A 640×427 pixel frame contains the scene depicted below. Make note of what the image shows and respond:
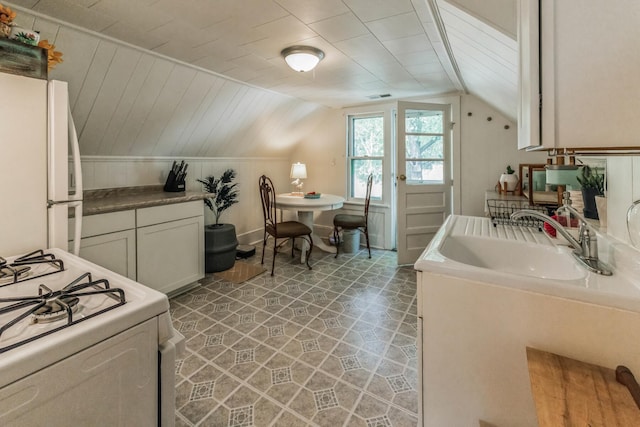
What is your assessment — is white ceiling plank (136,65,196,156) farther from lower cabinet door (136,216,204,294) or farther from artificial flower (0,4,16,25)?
artificial flower (0,4,16,25)

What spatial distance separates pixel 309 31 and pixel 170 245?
6.68ft

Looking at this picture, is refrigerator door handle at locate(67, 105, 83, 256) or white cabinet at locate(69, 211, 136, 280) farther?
white cabinet at locate(69, 211, 136, 280)

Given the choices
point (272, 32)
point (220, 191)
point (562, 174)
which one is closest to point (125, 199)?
point (220, 191)

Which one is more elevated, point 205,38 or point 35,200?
→ point 205,38

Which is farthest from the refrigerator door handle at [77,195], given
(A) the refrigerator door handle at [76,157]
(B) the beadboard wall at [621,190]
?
(B) the beadboard wall at [621,190]

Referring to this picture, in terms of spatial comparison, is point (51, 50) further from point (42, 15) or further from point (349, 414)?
point (349, 414)

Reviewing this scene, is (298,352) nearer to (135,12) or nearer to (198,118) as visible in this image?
(135,12)

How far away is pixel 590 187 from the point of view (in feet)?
4.50

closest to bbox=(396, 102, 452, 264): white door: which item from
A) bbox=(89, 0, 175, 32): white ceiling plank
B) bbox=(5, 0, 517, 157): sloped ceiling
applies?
bbox=(5, 0, 517, 157): sloped ceiling

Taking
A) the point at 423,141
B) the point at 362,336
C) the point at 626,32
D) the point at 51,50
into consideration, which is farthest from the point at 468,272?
the point at 423,141

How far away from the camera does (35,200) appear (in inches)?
47.4

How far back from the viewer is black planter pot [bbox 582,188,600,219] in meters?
1.34

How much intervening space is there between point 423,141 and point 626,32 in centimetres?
309

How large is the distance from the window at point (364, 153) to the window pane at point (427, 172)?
0.70 metres
